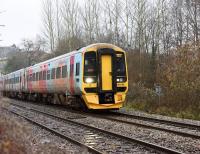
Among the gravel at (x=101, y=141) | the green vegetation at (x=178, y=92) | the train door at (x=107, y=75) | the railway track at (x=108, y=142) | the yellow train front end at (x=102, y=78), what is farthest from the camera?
the green vegetation at (x=178, y=92)

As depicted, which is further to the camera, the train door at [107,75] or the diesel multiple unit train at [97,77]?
the train door at [107,75]

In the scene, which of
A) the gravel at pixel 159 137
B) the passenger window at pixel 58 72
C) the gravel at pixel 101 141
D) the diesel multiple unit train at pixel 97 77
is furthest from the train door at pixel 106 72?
the gravel at pixel 101 141

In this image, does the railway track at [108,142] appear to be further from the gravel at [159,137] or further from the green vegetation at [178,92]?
the green vegetation at [178,92]

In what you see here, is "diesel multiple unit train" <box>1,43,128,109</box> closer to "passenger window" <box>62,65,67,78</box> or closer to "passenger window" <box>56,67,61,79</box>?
"passenger window" <box>62,65,67,78</box>

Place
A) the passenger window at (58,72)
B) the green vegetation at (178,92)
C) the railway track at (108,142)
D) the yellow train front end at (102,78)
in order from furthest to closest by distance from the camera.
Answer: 1. the passenger window at (58,72)
2. the green vegetation at (178,92)
3. the yellow train front end at (102,78)
4. the railway track at (108,142)

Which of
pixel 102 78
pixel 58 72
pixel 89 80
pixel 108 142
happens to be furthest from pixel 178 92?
pixel 108 142

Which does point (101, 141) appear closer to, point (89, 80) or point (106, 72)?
point (89, 80)

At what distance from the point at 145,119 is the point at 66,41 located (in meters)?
38.3

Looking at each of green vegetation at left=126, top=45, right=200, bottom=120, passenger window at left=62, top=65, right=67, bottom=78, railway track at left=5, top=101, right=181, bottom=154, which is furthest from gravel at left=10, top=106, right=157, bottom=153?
passenger window at left=62, top=65, right=67, bottom=78

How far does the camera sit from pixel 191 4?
143ft

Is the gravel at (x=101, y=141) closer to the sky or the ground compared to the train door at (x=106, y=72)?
closer to the ground

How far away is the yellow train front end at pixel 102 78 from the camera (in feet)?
61.1

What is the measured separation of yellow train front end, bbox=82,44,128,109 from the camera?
61.1ft

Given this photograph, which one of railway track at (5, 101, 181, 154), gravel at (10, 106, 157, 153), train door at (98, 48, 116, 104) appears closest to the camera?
railway track at (5, 101, 181, 154)
